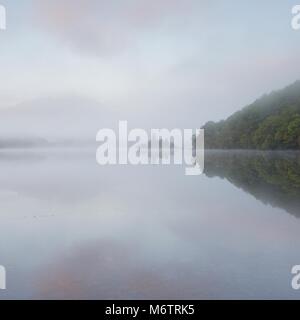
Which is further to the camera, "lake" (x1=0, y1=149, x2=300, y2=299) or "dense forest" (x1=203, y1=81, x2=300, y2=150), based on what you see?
"dense forest" (x1=203, y1=81, x2=300, y2=150)

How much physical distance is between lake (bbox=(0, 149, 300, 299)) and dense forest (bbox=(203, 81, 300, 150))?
4382 cm

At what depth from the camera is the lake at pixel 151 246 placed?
19.1ft

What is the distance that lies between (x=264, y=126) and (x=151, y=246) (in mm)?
59229

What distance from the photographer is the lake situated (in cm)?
582

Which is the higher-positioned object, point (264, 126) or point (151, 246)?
point (264, 126)

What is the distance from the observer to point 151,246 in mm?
8305

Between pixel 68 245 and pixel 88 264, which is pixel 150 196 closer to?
pixel 68 245

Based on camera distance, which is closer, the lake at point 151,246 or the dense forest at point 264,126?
the lake at point 151,246

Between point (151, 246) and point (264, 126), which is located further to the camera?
point (264, 126)

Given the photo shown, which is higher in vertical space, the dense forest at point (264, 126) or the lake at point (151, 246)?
the dense forest at point (264, 126)

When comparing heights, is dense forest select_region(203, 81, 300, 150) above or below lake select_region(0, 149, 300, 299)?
above

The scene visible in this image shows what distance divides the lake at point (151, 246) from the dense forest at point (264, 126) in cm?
4382
